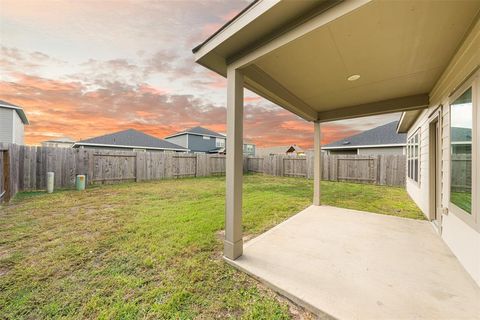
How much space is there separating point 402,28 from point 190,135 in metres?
22.8

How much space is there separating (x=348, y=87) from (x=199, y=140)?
72.7 feet

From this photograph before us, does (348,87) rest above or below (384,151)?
above

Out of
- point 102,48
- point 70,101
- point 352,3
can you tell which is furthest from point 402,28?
point 70,101

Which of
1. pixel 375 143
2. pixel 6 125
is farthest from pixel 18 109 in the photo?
pixel 375 143

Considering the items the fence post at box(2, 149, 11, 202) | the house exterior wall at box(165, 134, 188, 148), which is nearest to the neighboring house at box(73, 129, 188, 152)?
the house exterior wall at box(165, 134, 188, 148)

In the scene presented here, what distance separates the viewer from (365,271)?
83.7 inches

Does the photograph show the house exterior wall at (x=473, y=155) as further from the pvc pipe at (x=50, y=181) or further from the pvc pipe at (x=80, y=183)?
the pvc pipe at (x=50, y=181)

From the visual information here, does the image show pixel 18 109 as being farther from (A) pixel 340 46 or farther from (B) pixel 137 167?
(A) pixel 340 46

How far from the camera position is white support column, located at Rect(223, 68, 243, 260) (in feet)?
7.67

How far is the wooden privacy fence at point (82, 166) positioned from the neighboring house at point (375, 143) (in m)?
14.1

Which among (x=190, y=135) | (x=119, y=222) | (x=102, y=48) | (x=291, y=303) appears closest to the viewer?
(x=291, y=303)

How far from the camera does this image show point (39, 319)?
4.76 feet

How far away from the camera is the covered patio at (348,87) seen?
164cm

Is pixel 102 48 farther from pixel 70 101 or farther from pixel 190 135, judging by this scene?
pixel 190 135
